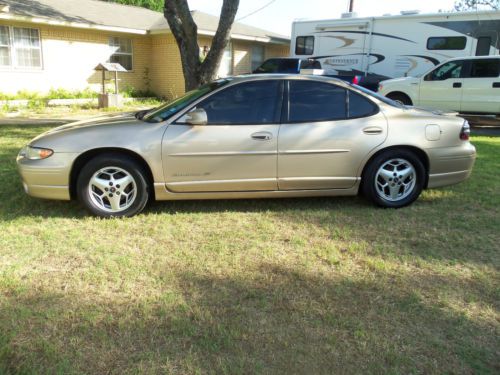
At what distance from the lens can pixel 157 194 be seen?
4.75 meters

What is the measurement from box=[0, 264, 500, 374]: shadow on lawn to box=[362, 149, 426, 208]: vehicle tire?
175 centimetres

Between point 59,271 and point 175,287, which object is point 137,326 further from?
point 59,271

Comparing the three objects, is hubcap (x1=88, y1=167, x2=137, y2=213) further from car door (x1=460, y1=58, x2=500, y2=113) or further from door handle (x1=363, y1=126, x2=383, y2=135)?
car door (x1=460, y1=58, x2=500, y2=113)

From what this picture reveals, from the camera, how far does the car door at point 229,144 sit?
468cm

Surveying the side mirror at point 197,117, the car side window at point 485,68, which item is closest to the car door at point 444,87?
the car side window at point 485,68

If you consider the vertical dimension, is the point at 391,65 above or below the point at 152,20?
below

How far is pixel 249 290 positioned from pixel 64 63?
15.3 m

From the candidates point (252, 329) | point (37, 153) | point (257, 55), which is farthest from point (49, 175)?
point (257, 55)

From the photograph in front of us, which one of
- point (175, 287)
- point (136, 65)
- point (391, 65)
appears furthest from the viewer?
point (136, 65)

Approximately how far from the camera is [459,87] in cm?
1193

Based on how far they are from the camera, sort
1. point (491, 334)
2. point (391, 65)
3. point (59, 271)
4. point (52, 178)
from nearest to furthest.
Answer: point (491, 334) < point (59, 271) < point (52, 178) < point (391, 65)

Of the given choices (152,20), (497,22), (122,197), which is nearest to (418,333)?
(122,197)

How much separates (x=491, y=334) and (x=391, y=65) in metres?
13.3

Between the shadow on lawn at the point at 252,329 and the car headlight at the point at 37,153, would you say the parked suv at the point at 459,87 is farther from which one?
the car headlight at the point at 37,153
